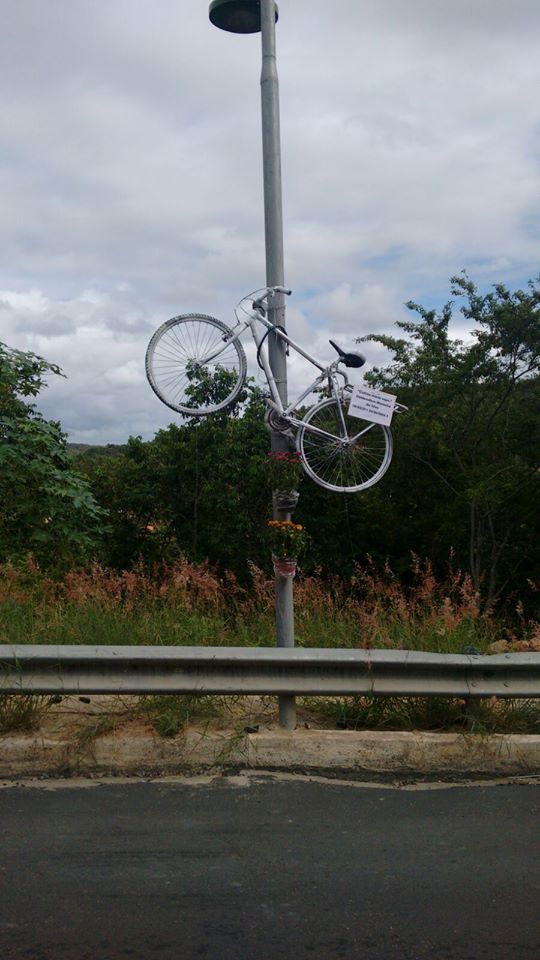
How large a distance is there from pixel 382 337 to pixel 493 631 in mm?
15763

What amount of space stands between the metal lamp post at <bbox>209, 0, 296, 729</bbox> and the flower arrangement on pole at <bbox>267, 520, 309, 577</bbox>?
0.21 ft

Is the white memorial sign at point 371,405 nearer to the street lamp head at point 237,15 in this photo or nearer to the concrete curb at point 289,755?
the concrete curb at point 289,755

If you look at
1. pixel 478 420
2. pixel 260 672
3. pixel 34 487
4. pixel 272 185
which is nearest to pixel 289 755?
pixel 260 672

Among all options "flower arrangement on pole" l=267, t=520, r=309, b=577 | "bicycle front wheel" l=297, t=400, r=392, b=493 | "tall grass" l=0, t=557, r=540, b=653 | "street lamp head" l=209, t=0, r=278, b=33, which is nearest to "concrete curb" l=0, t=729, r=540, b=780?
"tall grass" l=0, t=557, r=540, b=653

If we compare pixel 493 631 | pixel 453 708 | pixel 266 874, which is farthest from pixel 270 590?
pixel 266 874

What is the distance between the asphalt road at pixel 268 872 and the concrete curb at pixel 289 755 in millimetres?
177

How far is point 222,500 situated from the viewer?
72.9 feet

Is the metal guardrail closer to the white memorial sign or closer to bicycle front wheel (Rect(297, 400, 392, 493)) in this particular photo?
bicycle front wheel (Rect(297, 400, 392, 493))

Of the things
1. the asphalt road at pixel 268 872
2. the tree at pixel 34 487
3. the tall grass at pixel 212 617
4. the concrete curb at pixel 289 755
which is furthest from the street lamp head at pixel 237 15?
the tree at pixel 34 487

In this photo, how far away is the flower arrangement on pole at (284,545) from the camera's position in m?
5.40

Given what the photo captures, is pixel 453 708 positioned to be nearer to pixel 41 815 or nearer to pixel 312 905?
pixel 312 905

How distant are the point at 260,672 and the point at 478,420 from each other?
1709 centimetres

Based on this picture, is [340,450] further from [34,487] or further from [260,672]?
[34,487]

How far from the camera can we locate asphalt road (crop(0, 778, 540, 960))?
3.22 meters
